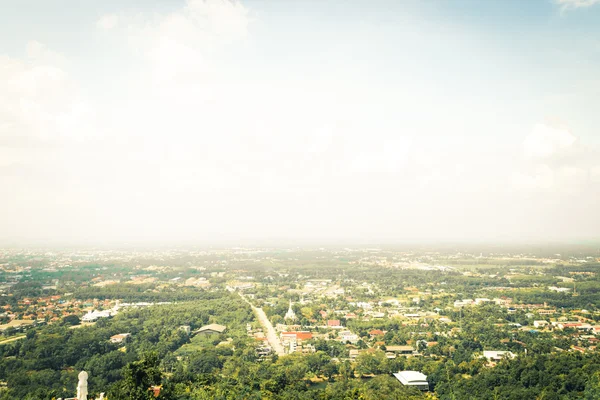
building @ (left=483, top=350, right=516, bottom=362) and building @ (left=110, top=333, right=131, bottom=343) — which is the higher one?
Result: building @ (left=483, top=350, right=516, bottom=362)

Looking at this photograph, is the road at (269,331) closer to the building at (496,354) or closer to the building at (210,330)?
the building at (210,330)

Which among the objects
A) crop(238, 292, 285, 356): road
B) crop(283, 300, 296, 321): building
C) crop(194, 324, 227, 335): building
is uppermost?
crop(283, 300, 296, 321): building

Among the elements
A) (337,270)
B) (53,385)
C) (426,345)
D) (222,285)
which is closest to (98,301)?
(222,285)

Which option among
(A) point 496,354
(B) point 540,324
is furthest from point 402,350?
(B) point 540,324

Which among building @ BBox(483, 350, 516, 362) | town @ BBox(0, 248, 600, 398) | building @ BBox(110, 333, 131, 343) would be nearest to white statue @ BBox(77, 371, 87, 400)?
town @ BBox(0, 248, 600, 398)

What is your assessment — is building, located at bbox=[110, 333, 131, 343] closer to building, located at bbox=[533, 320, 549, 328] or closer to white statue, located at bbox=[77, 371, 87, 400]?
white statue, located at bbox=[77, 371, 87, 400]

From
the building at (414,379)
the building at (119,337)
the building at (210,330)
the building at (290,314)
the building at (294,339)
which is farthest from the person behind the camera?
the building at (290,314)

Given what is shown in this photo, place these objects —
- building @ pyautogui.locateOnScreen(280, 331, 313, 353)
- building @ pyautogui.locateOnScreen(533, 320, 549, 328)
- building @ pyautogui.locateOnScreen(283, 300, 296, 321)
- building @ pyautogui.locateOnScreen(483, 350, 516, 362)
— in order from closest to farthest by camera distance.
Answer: building @ pyautogui.locateOnScreen(483, 350, 516, 362), building @ pyautogui.locateOnScreen(280, 331, 313, 353), building @ pyautogui.locateOnScreen(533, 320, 549, 328), building @ pyautogui.locateOnScreen(283, 300, 296, 321)

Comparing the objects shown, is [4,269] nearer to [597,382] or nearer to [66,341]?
[66,341]

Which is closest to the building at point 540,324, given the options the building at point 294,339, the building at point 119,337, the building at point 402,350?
the building at point 402,350
